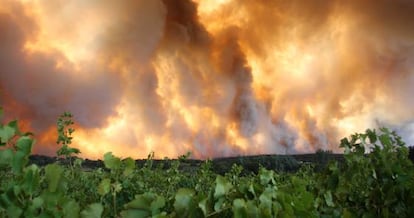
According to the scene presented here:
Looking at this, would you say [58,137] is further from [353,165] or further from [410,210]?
[410,210]

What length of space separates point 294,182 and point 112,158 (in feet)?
4.64

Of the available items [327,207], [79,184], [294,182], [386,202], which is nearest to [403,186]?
[386,202]

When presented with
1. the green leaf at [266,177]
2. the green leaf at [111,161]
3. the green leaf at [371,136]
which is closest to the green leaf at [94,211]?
the green leaf at [111,161]

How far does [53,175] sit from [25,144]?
0.67 feet

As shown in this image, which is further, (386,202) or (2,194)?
(386,202)

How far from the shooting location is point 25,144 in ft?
8.59

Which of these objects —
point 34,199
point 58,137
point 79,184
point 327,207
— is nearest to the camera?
point 34,199

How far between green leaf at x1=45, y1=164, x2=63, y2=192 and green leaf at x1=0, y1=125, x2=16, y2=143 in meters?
0.34

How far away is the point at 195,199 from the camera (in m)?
2.65

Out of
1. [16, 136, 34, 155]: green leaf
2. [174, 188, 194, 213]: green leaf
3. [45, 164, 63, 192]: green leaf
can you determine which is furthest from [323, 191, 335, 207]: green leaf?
[16, 136, 34, 155]: green leaf

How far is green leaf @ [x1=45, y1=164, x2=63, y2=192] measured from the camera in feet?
8.48

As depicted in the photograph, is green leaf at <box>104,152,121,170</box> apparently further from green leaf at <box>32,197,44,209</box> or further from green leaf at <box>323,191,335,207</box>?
green leaf at <box>323,191,335,207</box>

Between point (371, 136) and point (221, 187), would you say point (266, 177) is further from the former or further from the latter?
point (371, 136)

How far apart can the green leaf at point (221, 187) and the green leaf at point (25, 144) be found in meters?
0.94
